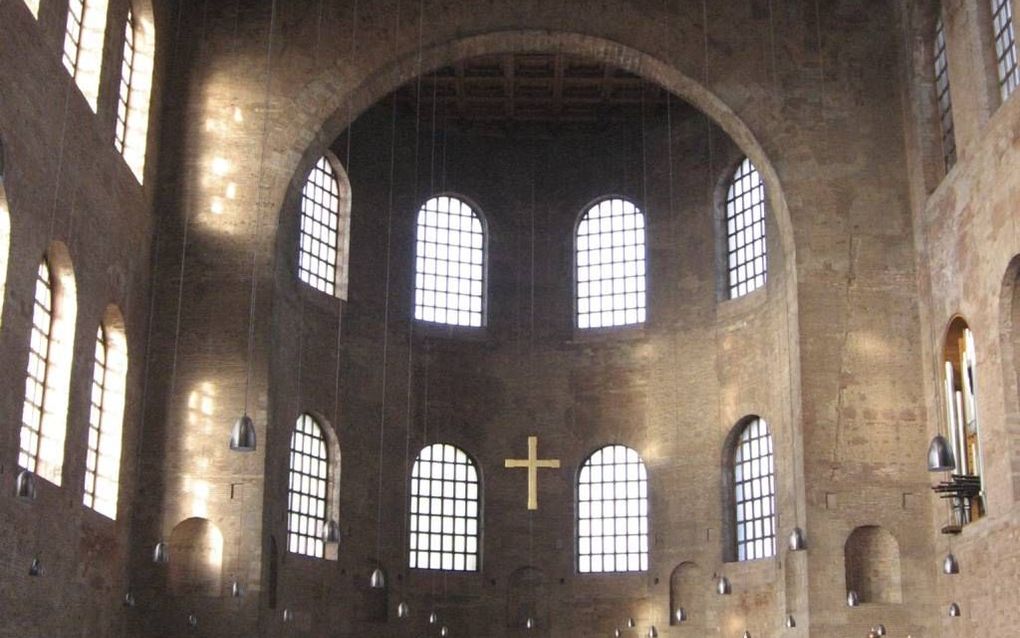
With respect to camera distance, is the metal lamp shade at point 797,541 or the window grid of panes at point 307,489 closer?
the metal lamp shade at point 797,541

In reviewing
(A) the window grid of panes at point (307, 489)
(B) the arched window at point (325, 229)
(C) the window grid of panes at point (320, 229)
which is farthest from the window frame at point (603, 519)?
(C) the window grid of panes at point (320, 229)

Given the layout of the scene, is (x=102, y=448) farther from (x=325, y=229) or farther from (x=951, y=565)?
(x=951, y=565)

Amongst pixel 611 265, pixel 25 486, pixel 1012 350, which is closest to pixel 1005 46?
pixel 1012 350

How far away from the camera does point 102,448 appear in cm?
2228

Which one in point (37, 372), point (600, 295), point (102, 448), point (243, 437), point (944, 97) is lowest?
point (243, 437)

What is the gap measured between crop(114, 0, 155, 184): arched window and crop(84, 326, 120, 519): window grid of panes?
3.27 meters

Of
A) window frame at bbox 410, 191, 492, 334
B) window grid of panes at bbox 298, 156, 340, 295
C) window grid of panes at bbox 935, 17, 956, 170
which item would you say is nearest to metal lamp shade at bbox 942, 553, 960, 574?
window grid of panes at bbox 935, 17, 956, 170

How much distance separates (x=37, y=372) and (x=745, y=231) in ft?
53.9

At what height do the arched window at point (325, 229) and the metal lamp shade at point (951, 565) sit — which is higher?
the arched window at point (325, 229)

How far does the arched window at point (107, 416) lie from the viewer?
2189 cm

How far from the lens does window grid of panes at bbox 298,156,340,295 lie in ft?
97.1

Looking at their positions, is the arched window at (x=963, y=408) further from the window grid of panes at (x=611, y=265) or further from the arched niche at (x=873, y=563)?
the window grid of panes at (x=611, y=265)

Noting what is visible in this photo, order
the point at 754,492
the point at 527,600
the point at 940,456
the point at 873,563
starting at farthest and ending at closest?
the point at 527,600 → the point at 754,492 → the point at 873,563 → the point at 940,456

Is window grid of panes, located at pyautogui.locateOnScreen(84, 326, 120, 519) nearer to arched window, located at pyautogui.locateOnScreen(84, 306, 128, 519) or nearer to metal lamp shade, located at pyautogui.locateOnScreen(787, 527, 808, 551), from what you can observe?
arched window, located at pyautogui.locateOnScreen(84, 306, 128, 519)
